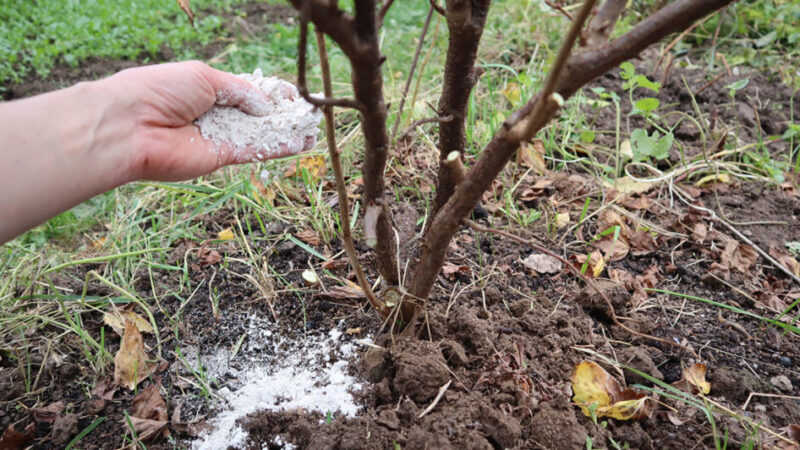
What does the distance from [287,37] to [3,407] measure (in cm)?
317

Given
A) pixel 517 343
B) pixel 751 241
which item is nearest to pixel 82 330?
pixel 517 343

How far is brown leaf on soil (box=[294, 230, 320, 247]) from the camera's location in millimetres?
1922

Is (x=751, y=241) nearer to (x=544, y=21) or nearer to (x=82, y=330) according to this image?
(x=544, y=21)

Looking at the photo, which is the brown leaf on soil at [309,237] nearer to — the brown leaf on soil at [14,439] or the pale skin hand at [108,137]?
the pale skin hand at [108,137]

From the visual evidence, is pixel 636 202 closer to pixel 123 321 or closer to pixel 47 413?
pixel 123 321

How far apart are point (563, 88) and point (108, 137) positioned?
1.15 meters

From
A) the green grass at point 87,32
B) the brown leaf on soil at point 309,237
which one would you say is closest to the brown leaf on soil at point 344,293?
the brown leaf on soil at point 309,237

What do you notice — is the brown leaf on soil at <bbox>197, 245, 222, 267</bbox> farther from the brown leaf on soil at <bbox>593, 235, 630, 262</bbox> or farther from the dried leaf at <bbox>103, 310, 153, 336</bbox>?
the brown leaf on soil at <bbox>593, 235, 630, 262</bbox>

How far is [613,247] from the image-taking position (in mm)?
1845

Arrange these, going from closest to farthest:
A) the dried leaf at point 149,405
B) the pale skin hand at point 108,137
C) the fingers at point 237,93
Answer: the pale skin hand at point 108,137 < the dried leaf at point 149,405 < the fingers at point 237,93

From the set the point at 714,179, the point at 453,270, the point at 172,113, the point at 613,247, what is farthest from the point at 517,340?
the point at 714,179

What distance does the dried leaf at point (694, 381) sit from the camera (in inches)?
55.1

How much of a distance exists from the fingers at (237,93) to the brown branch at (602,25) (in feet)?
3.31

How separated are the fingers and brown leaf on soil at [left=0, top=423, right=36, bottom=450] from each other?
1.07m
